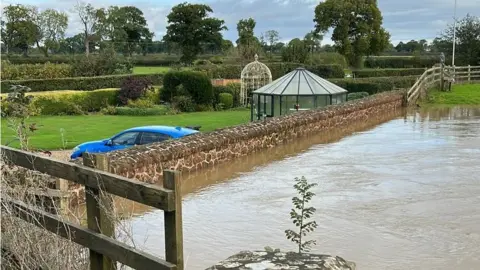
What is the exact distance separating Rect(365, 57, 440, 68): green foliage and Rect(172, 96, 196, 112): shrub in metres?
34.9

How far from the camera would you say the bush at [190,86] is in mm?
30188

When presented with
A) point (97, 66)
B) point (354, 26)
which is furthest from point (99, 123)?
point (354, 26)

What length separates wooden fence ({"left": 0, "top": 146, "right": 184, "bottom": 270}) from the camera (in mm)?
3387

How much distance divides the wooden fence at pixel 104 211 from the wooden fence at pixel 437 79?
101ft

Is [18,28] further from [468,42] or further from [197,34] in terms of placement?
[468,42]

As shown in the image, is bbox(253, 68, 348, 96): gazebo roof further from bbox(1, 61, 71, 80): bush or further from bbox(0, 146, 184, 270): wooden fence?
bbox(1, 61, 71, 80): bush

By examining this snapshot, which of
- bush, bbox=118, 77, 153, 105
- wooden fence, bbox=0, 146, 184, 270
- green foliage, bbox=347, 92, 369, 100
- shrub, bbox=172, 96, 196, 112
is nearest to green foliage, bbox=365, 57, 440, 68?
green foliage, bbox=347, 92, 369, 100

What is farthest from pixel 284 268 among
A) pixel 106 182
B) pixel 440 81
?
pixel 440 81

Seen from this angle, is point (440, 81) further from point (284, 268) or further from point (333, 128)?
point (284, 268)

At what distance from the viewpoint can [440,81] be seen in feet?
124

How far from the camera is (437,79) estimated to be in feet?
125

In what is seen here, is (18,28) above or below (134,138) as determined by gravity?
above

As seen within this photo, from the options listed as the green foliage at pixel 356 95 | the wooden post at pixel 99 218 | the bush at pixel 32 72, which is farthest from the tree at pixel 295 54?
the wooden post at pixel 99 218

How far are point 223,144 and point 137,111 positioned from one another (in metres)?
13.8
